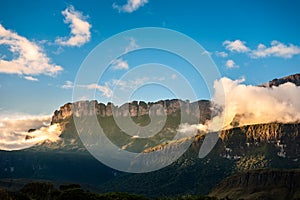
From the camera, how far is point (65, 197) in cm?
19950

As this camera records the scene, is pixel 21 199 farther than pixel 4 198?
Yes

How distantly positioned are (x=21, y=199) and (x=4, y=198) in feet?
119

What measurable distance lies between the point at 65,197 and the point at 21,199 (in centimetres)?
2133

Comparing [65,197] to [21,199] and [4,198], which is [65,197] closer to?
[21,199]

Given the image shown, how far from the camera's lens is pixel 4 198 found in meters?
164

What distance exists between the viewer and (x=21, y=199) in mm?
199375

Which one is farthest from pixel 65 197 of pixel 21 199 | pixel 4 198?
pixel 4 198

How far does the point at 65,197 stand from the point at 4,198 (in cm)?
3989

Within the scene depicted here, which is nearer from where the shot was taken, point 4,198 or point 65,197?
point 4,198
